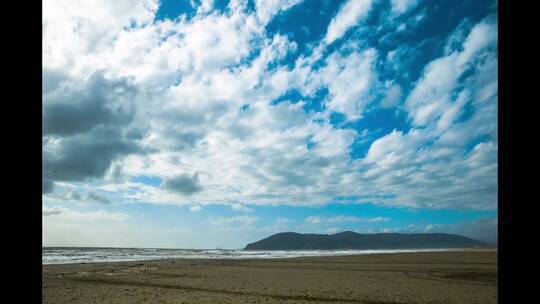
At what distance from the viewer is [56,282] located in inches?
801

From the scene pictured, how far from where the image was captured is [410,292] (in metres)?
17.1
